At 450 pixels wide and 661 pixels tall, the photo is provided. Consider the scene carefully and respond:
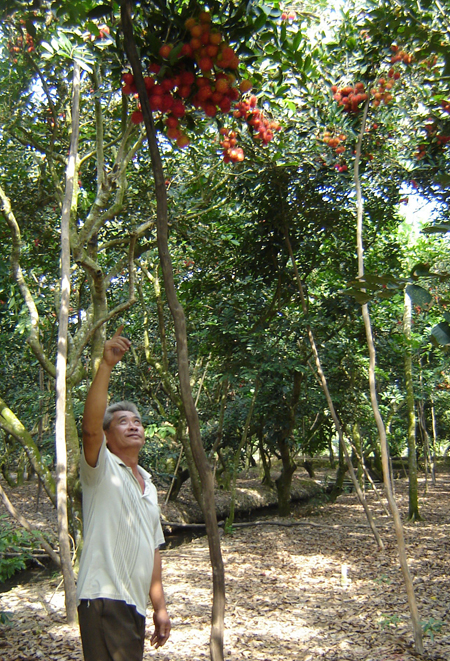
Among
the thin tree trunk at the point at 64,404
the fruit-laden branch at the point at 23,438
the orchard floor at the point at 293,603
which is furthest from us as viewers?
the fruit-laden branch at the point at 23,438

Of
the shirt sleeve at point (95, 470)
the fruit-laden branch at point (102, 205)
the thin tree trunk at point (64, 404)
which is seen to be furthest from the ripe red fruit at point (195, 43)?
the fruit-laden branch at point (102, 205)

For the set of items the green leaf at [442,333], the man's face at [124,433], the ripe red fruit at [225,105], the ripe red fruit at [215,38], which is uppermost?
the ripe red fruit at [215,38]

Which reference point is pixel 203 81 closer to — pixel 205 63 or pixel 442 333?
pixel 205 63

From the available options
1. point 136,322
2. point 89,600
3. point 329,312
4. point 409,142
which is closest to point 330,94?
point 409,142

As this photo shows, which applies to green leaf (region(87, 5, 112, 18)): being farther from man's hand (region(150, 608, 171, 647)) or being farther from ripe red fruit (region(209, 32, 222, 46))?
man's hand (region(150, 608, 171, 647))

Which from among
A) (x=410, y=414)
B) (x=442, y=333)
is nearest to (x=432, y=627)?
(x=442, y=333)

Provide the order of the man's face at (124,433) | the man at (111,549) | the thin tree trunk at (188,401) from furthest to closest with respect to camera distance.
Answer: the man's face at (124,433)
the man at (111,549)
the thin tree trunk at (188,401)

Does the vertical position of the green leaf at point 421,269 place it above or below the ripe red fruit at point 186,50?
below

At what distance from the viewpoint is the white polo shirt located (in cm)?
168

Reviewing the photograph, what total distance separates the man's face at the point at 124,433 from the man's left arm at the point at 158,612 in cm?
44

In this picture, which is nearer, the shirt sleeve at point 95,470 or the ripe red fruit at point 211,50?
the ripe red fruit at point 211,50

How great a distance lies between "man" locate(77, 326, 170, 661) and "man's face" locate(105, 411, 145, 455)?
65mm

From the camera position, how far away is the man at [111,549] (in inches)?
64.6

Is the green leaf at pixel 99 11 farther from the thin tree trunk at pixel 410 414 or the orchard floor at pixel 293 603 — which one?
the thin tree trunk at pixel 410 414
